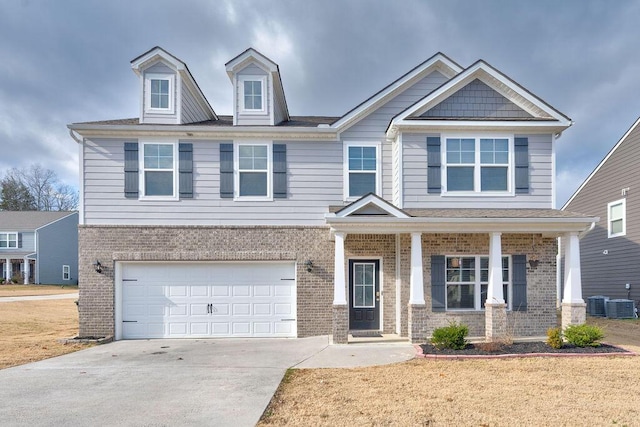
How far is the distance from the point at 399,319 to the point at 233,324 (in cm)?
456

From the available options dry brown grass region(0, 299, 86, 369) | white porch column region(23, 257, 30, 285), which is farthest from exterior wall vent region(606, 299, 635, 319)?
white porch column region(23, 257, 30, 285)

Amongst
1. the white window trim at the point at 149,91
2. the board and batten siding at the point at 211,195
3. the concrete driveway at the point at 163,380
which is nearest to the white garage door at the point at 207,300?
the concrete driveway at the point at 163,380

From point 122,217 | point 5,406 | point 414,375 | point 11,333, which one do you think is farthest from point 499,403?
point 11,333

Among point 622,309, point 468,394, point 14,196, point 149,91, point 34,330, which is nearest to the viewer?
point 468,394

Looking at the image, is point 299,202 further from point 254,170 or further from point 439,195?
point 439,195

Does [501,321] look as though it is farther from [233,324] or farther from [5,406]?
[5,406]

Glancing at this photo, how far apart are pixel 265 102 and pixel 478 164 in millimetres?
6208

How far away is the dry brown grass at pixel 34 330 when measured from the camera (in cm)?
953

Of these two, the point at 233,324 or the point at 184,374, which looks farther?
the point at 233,324

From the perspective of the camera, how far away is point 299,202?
11.5 m

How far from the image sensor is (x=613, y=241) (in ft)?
55.0

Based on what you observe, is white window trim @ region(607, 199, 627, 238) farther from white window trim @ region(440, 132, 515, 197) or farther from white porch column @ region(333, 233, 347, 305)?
white porch column @ region(333, 233, 347, 305)

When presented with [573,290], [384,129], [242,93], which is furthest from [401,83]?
[573,290]

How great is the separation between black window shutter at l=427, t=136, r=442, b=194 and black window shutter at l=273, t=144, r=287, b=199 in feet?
12.9
